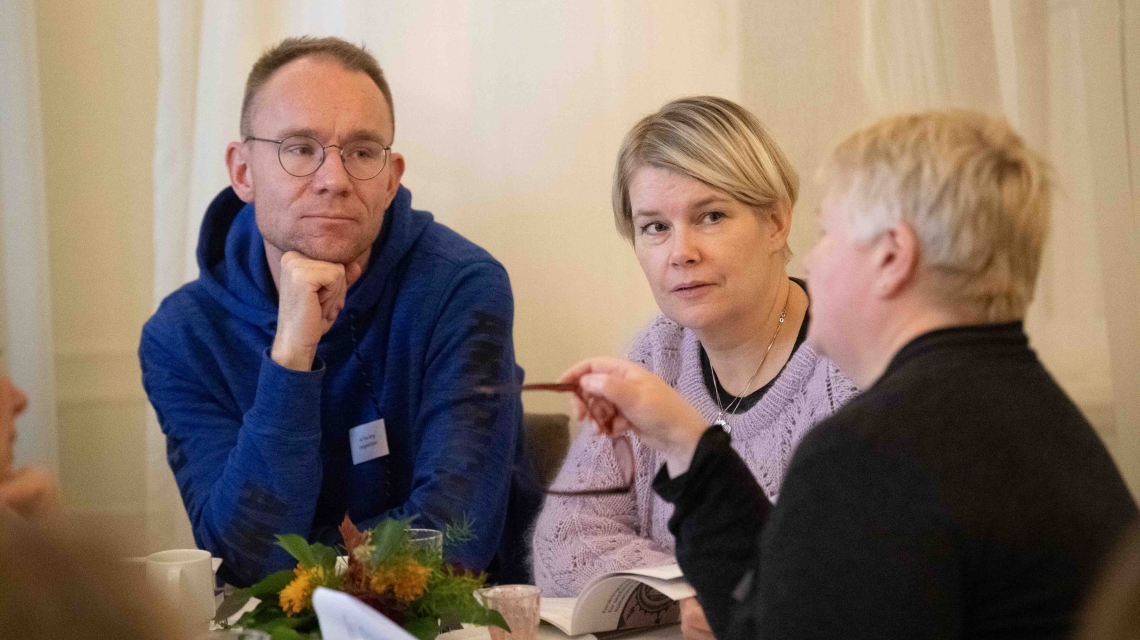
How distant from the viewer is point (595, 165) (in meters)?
2.81

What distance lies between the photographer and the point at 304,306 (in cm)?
197

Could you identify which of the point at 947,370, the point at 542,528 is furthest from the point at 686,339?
the point at 947,370

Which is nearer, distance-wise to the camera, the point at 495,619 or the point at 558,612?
the point at 495,619

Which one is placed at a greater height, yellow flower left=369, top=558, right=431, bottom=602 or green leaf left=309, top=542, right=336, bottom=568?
green leaf left=309, top=542, right=336, bottom=568

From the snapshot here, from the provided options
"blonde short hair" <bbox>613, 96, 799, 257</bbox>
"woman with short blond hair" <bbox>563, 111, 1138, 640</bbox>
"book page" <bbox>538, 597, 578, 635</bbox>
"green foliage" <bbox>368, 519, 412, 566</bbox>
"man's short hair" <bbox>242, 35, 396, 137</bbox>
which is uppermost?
"man's short hair" <bbox>242, 35, 396, 137</bbox>

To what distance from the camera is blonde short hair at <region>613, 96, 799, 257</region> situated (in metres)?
1.78

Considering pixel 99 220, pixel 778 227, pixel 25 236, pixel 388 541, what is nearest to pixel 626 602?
pixel 388 541

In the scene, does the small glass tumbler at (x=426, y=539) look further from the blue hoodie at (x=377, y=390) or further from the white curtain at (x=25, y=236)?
the white curtain at (x=25, y=236)

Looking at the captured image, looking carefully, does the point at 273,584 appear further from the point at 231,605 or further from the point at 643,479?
the point at 643,479

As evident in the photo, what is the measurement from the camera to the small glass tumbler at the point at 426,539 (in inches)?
48.9

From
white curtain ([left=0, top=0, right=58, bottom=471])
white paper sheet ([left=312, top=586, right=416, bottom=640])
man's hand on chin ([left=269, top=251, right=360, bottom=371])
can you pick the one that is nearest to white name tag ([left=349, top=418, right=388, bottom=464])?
man's hand on chin ([left=269, top=251, right=360, bottom=371])

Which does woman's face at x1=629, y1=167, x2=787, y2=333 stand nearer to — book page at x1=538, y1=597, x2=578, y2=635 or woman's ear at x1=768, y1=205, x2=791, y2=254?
woman's ear at x1=768, y1=205, x2=791, y2=254

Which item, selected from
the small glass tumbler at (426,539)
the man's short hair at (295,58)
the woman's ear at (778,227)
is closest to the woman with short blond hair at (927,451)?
the small glass tumbler at (426,539)

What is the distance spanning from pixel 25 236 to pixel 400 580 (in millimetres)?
2028
